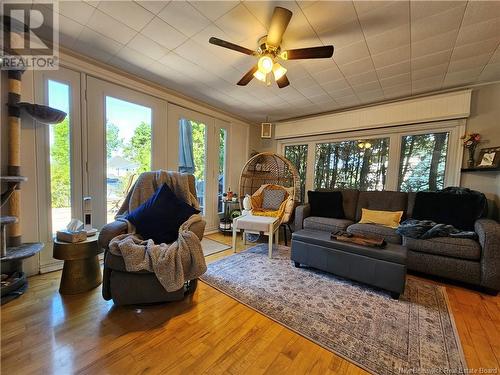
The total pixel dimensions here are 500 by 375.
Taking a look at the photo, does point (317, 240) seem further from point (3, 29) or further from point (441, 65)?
point (3, 29)

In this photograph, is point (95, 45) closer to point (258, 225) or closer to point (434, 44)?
point (258, 225)

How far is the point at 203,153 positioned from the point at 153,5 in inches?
89.4

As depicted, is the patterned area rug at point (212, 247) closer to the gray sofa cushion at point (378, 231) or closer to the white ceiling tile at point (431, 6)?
the gray sofa cushion at point (378, 231)

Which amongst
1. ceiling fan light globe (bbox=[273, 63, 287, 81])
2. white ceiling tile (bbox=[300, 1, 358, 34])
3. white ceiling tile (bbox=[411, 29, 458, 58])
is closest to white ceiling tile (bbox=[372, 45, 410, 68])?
white ceiling tile (bbox=[411, 29, 458, 58])

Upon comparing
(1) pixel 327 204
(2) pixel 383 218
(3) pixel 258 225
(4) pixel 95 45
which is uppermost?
(4) pixel 95 45

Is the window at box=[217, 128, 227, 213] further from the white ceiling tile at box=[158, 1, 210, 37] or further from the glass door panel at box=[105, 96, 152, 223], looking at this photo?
the white ceiling tile at box=[158, 1, 210, 37]

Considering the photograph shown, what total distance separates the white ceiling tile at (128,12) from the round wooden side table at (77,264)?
1.85 meters

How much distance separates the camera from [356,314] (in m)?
1.61

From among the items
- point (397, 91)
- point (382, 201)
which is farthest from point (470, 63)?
point (382, 201)

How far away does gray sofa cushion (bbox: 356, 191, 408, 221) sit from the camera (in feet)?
9.56

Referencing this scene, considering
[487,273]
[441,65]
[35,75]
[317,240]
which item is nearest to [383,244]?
[317,240]

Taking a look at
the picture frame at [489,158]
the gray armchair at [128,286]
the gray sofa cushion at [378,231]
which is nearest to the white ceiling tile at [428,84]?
the picture frame at [489,158]

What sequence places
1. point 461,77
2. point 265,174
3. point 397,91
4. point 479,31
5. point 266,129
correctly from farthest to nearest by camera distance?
point 265,174
point 266,129
point 397,91
point 461,77
point 479,31

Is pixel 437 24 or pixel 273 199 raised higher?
pixel 437 24
